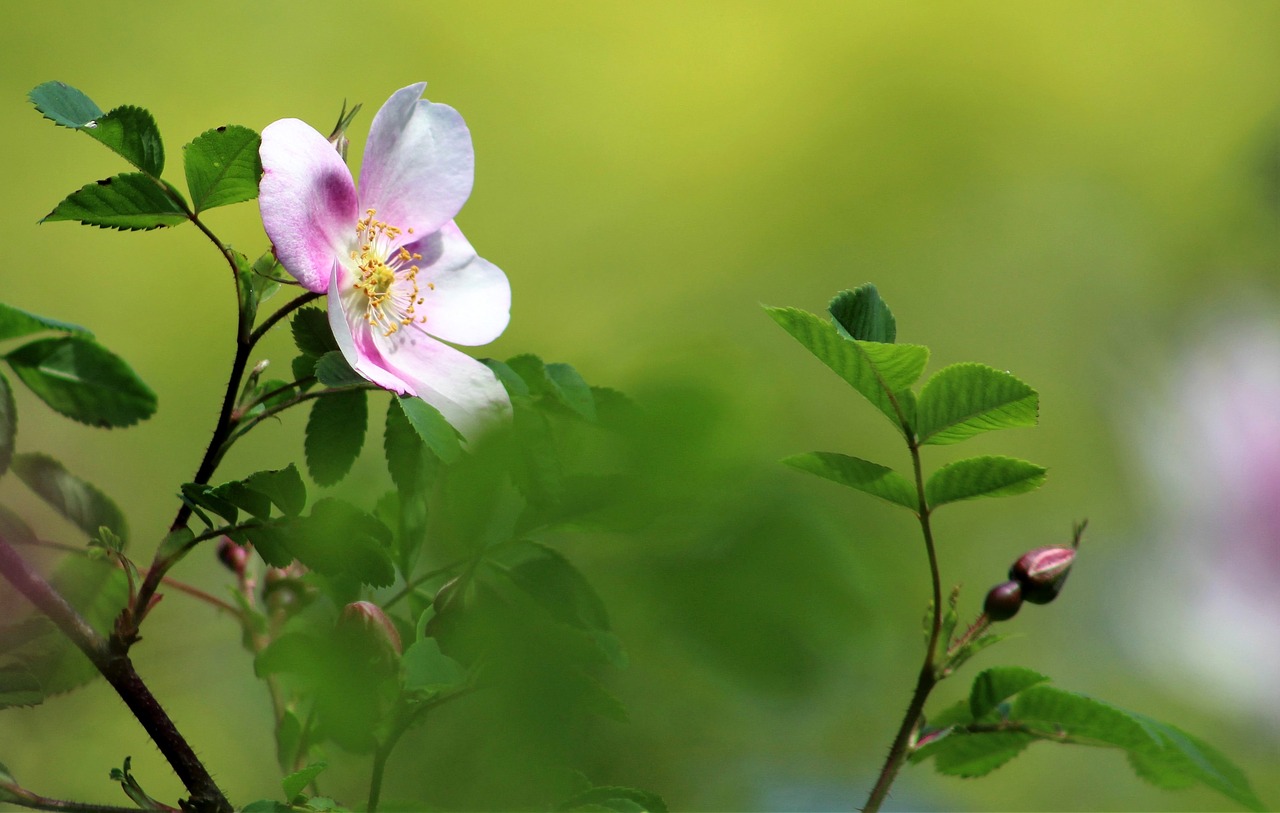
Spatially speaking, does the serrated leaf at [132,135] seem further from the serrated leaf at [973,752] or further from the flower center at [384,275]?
the serrated leaf at [973,752]

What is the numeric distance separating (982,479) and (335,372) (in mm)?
111

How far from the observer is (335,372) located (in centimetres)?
18

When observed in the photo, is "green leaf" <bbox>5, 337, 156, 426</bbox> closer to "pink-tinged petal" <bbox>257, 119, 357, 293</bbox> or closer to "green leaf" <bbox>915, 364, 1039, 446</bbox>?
"pink-tinged petal" <bbox>257, 119, 357, 293</bbox>

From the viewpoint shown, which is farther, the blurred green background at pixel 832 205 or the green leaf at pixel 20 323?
the blurred green background at pixel 832 205

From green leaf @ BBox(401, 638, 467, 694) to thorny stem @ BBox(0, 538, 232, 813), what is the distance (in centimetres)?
4

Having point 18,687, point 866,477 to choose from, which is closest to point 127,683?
point 18,687

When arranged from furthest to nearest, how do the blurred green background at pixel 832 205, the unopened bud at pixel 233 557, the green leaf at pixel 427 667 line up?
the blurred green background at pixel 832 205 < the unopened bud at pixel 233 557 < the green leaf at pixel 427 667

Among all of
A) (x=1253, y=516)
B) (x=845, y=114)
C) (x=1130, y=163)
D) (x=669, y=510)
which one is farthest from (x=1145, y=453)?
(x=669, y=510)

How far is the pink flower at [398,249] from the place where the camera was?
0.62 ft

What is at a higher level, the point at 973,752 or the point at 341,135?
the point at 341,135

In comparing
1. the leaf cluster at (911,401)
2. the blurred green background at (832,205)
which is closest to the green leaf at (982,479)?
the leaf cluster at (911,401)

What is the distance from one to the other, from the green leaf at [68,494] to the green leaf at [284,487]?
0.06m

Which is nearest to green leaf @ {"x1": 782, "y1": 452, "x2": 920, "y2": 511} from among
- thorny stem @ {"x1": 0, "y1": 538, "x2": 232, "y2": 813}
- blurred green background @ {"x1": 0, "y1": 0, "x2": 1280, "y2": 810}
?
thorny stem @ {"x1": 0, "y1": 538, "x2": 232, "y2": 813}

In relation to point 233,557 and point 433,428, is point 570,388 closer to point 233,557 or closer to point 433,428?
point 433,428
